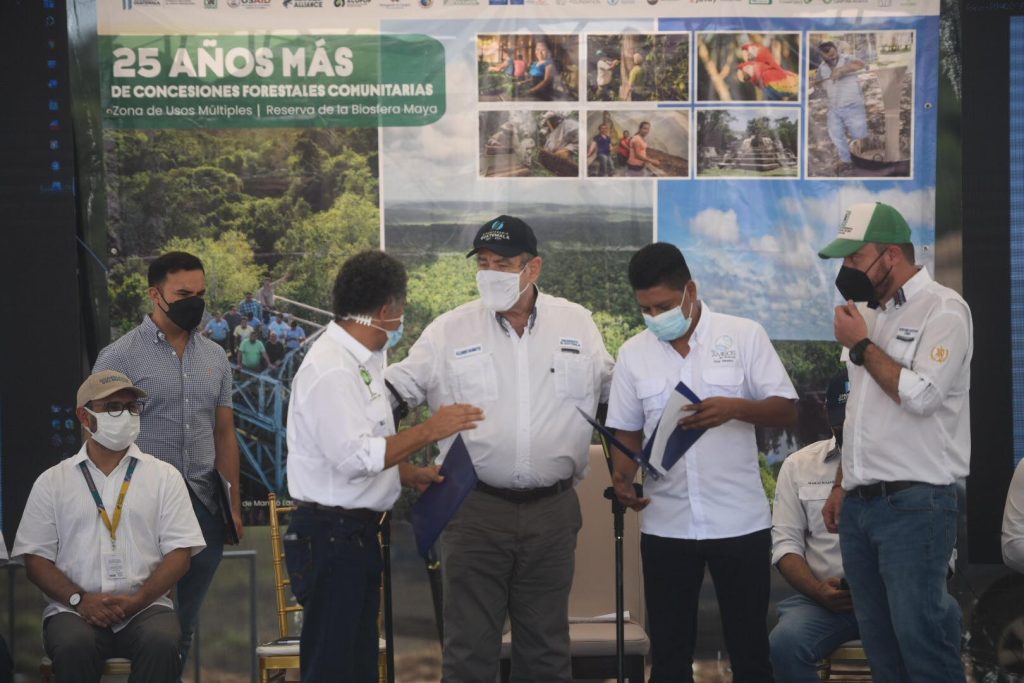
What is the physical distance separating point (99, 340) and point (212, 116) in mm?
1090

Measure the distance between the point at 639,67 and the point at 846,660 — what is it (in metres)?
2.60

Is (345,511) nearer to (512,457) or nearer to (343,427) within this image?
(343,427)

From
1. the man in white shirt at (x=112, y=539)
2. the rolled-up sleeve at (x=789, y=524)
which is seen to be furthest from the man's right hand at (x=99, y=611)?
the rolled-up sleeve at (x=789, y=524)

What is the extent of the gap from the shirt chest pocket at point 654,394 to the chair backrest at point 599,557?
1.04 metres

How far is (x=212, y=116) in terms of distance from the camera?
17.1 feet

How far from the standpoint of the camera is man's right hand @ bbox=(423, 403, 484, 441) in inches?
144

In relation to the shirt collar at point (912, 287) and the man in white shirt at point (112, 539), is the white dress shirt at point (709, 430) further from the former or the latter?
the man in white shirt at point (112, 539)

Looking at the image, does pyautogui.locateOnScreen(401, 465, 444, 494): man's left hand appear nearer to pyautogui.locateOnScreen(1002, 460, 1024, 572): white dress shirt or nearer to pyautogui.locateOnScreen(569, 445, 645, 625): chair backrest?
pyautogui.locateOnScreen(569, 445, 645, 625): chair backrest

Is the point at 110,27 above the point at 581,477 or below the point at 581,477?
above

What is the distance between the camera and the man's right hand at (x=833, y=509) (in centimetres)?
420

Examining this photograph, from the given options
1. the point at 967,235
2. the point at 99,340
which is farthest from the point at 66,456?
the point at 967,235

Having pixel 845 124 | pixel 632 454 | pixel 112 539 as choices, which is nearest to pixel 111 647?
pixel 112 539

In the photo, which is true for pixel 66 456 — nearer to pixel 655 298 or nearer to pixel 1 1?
pixel 1 1

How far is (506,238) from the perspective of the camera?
13.7 feet
